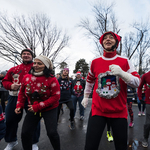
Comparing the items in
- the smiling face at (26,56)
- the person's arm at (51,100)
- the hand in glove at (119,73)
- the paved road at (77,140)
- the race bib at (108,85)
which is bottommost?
the paved road at (77,140)

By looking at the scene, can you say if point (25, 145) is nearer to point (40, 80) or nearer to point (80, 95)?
point (40, 80)

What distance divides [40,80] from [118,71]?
1301 mm

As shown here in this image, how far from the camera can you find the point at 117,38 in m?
1.73

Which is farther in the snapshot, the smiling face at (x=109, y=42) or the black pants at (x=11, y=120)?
the black pants at (x=11, y=120)

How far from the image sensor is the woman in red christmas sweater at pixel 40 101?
6.16 ft

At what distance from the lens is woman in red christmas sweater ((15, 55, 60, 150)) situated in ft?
6.16

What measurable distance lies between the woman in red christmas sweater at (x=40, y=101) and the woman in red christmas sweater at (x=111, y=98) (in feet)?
2.32

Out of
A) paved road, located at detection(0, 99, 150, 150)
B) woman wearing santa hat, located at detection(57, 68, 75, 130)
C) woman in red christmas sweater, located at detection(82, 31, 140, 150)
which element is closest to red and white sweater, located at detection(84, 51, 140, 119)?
woman in red christmas sweater, located at detection(82, 31, 140, 150)

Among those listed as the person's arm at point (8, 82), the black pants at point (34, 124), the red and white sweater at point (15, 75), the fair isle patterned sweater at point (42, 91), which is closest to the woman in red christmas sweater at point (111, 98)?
the black pants at point (34, 124)

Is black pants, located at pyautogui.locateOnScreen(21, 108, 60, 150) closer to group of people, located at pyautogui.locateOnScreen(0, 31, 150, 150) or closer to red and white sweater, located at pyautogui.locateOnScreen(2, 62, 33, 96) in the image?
group of people, located at pyautogui.locateOnScreen(0, 31, 150, 150)

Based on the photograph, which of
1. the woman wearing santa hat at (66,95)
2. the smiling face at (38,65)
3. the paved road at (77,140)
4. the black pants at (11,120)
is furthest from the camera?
the woman wearing santa hat at (66,95)

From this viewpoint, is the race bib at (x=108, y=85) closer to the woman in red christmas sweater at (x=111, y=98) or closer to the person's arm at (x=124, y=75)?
the woman in red christmas sweater at (x=111, y=98)

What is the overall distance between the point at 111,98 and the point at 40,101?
3.95 feet

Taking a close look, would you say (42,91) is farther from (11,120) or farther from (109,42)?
(109,42)
